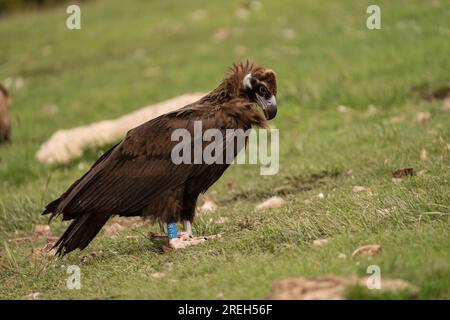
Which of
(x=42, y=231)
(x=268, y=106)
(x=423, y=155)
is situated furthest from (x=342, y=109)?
(x=268, y=106)

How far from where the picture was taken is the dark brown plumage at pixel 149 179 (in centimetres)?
687

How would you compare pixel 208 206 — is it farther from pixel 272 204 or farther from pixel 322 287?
pixel 322 287

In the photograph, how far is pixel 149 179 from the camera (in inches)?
274

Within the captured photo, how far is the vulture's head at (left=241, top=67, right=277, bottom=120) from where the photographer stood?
7227 millimetres

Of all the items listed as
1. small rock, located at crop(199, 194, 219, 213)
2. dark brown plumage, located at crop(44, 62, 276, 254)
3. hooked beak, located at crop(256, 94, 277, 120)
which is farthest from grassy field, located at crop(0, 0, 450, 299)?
hooked beak, located at crop(256, 94, 277, 120)

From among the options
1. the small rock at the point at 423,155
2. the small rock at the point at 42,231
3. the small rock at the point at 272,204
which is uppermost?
the small rock at the point at 423,155

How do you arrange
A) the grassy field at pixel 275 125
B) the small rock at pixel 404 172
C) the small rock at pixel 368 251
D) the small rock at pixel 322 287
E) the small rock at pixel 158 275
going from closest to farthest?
the small rock at pixel 322 287 → the small rock at pixel 368 251 → the grassy field at pixel 275 125 → the small rock at pixel 158 275 → the small rock at pixel 404 172

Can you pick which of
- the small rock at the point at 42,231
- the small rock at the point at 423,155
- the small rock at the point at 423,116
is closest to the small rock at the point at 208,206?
the small rock at the point at 42,231

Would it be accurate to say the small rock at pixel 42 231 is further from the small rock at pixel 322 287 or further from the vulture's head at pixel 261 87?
the small rock at pixel 322 287

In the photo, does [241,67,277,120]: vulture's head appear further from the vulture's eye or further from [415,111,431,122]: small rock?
[415,111,431,122]: small rock

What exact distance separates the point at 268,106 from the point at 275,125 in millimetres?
5100

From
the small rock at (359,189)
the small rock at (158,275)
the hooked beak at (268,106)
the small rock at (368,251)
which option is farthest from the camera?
the small rock at (359,189)

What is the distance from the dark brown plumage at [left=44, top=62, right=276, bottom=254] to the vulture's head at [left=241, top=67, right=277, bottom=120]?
3 centimetres
